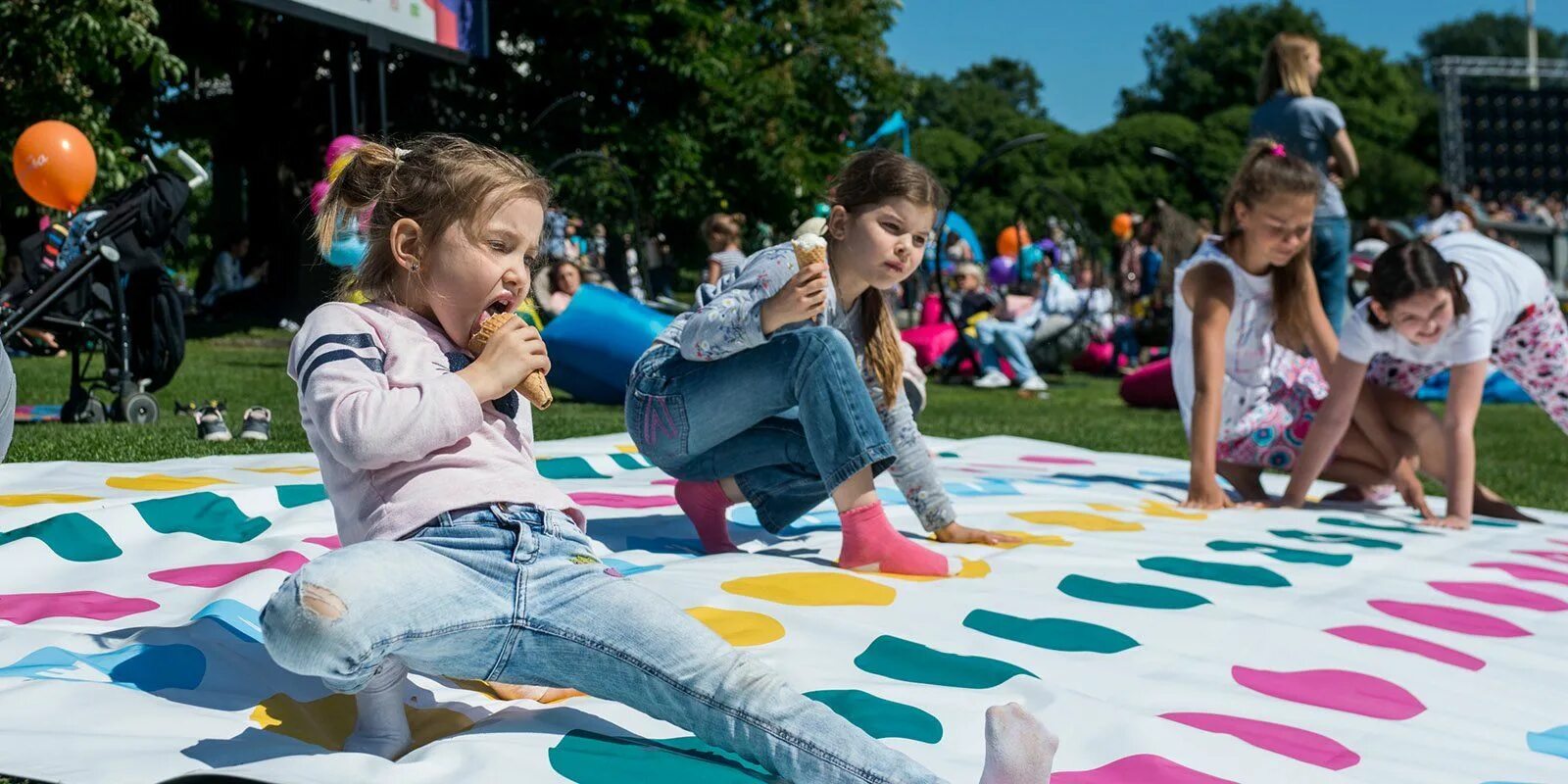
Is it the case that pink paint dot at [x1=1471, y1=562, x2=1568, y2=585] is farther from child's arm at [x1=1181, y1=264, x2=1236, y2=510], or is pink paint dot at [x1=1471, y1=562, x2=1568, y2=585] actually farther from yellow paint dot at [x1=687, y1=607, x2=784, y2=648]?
yellow paint dot at [x1=687, y1=607, x2=784, y2=648]

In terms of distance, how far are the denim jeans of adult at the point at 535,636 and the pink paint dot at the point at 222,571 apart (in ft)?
2.93

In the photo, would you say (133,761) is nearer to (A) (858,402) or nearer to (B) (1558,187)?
(A) (858,402)

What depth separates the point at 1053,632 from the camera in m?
2.52

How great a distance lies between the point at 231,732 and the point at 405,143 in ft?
2.92

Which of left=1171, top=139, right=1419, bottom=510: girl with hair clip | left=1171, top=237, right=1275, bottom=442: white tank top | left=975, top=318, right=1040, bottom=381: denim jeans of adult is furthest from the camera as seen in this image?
left=975, top=318, right=1040, bottom=381: denim jeans of adult

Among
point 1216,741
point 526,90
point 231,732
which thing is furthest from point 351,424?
point 526,90

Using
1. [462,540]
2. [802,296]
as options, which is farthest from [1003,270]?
[462,540]

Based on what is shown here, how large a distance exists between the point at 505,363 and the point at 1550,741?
1.77 m

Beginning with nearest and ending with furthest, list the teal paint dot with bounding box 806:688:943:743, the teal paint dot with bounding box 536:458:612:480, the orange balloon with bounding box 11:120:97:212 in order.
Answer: the teal paint dot with bounding box 806:688:943:743 → the teal paint dot with bounding box 536:458:612:480 → the orange balloon with bounding box 11:120:97:212

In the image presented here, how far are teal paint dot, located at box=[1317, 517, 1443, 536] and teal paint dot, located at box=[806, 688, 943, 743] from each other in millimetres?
2584

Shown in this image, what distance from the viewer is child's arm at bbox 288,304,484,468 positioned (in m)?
1.68

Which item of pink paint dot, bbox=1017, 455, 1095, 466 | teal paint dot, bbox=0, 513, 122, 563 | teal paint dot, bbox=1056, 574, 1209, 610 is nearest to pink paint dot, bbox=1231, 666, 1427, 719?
teal paint dot, bbox=1056, 574, 1209, 610

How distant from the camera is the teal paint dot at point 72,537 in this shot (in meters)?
2.60

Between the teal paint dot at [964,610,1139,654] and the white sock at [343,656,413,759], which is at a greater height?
the white sock at [343,656,413,759]
